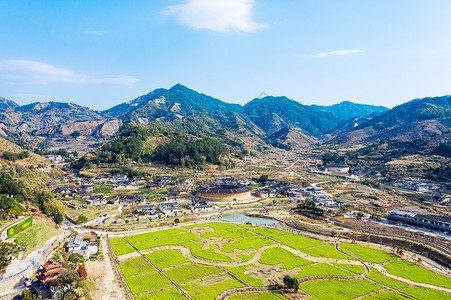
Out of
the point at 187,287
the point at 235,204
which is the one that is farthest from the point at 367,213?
the point at 187,287

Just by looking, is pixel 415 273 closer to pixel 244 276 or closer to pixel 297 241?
pixel 297 241

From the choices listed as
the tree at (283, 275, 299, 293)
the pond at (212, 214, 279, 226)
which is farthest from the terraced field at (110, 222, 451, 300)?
the pond at (212, 214, 279, 226)

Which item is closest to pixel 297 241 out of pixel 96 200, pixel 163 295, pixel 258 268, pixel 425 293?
pixel 258 268

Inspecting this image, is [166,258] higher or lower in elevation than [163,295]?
higher

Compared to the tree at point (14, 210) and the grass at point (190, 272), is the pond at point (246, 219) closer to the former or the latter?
the grass at point (190, 272)

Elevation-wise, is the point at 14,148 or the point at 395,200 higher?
the point at 14,148

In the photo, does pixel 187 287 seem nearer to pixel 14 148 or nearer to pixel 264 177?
pixel 264 177
